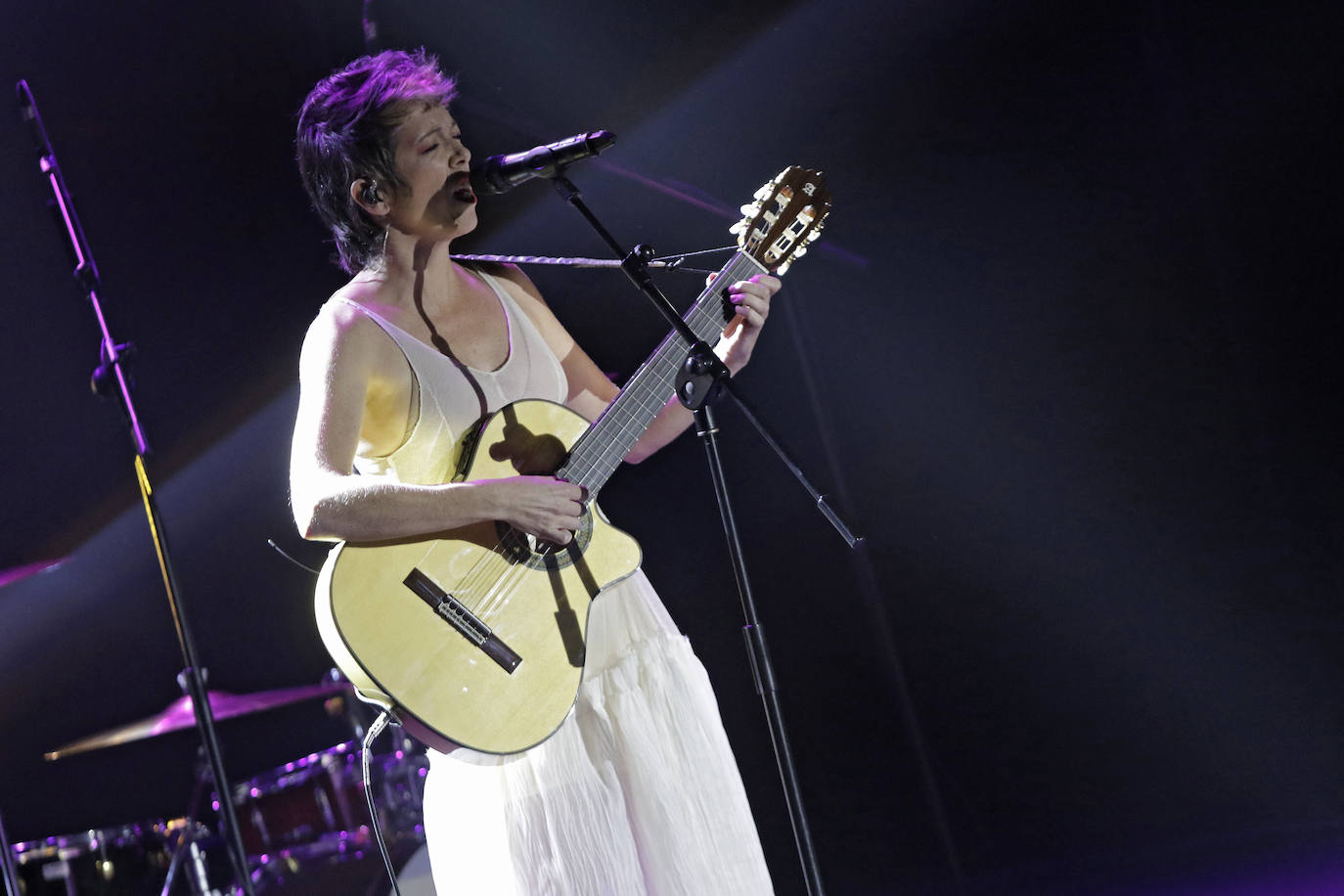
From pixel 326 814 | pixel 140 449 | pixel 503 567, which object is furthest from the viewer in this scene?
pixel 326 814

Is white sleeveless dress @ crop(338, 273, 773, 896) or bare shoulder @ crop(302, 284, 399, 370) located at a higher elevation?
bare shoulder @ crop(302, 284, 399, 370)

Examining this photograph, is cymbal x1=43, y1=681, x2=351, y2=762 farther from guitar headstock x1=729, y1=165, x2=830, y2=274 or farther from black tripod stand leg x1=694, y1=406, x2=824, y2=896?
guitar headstock x1=729, y1=165, x2=830, y2=274

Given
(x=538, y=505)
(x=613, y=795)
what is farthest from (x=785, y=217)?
(x=613, y=795)

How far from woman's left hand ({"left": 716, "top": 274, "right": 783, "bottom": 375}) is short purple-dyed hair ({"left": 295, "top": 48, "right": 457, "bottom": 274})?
68 centimetres

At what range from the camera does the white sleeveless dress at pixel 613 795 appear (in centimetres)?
183

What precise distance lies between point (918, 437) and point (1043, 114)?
100cm

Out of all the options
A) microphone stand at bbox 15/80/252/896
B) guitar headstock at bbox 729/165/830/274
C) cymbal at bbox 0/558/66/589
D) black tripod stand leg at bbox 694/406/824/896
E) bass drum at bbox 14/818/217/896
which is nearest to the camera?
black tripod stand leg at bbox 694/406/824/896

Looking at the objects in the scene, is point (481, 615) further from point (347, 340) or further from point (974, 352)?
point (974, 352)

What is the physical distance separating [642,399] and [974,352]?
1.53 metres

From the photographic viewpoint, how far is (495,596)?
6.28 feet

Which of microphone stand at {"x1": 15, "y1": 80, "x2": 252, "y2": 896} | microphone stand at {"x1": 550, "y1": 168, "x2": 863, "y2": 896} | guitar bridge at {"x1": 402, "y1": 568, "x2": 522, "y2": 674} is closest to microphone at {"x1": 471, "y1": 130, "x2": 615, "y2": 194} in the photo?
microphone stand at {"x1": 550, "y1": 168, "x2": 863, "y2": 896}

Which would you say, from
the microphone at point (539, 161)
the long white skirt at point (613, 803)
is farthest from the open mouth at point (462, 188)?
the long white skirt at point (613, 803)

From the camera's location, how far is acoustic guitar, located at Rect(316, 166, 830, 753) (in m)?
1.79

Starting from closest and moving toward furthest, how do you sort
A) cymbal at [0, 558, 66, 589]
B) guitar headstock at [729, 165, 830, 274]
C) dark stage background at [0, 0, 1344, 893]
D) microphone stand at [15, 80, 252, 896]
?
guitar headstock at [729, 165, 830, 274], microphone stand at [15, 80, 252, 896], dark stage background at [0, 0, 1344, 893], cymbal at [0, 558, 66, 589]
